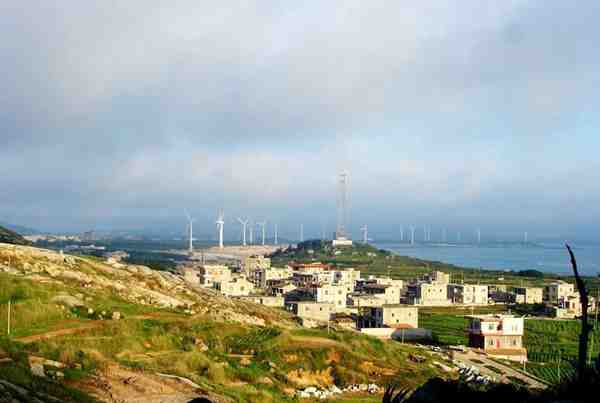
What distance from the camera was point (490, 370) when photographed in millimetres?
39875

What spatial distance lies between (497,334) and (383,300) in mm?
25919

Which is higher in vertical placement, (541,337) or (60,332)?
(60,332)

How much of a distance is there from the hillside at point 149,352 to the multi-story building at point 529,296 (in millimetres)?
47242

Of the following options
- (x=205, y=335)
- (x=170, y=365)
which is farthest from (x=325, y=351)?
(x=170, y=365)

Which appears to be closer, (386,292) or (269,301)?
(269,301)

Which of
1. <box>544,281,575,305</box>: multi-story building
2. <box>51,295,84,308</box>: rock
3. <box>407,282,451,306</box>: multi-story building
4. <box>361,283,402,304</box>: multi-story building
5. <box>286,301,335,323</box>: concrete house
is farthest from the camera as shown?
<box>544,281,575,305</box>: multi-story building

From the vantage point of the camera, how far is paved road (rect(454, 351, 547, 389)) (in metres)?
36.9

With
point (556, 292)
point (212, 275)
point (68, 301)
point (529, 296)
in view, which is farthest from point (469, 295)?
point (68, 301)

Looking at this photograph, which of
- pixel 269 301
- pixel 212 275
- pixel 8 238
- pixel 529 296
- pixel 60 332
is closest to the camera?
pixel 60 332

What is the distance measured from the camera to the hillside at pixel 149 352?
1691 cm

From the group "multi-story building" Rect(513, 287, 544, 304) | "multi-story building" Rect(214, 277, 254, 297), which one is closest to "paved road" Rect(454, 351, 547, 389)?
"multi-story building" Rect(214, 277, 254, 297)

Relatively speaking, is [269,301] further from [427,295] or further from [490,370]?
[490,370]

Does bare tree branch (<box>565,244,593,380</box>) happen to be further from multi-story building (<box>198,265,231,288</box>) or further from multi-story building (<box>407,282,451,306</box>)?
multi-story building (<box>407,282,451,306</box>)

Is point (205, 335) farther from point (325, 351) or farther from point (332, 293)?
point (332, 293)
